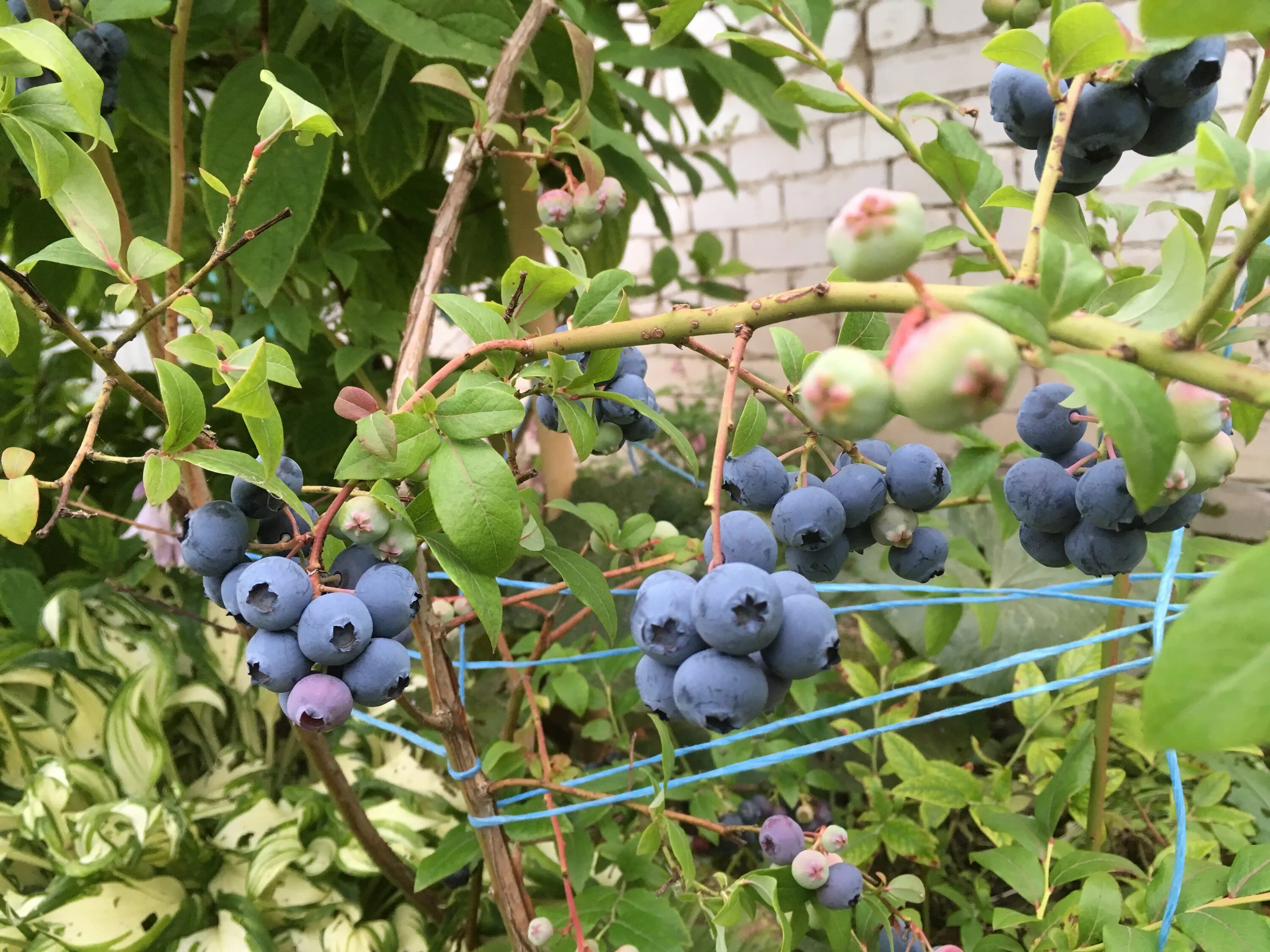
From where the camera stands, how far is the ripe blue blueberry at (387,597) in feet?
1.13

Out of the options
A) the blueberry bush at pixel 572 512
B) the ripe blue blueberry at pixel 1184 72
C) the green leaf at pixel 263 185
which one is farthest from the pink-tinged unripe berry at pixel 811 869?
the green leaf at pixel 263 185

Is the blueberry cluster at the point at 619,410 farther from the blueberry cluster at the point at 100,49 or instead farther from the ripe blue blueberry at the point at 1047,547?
the blueberry cluster at the point at 100,49

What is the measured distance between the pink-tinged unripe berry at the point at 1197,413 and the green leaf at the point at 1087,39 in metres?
0.12

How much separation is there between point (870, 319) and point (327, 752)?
0.60 meters

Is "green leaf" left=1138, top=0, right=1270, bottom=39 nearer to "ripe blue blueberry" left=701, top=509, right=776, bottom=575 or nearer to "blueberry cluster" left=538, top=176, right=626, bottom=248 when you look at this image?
"ripe blue blueberry" left=701, top=509, right=776, bottom=575

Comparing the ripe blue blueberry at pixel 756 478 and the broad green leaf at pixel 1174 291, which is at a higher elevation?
the broad green leaf at pixel 1174 291

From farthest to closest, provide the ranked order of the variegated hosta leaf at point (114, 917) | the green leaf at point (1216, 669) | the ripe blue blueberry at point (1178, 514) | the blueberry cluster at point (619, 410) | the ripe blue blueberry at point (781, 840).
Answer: the variegated hosta leaf at point (114, 917) → the ripe blue blueberry at point (781, 840) → the blueberry cluster at point (619, 410) → the ripe blue blueberry at point (1178, 514) → the green leaf at point (1216, 669)

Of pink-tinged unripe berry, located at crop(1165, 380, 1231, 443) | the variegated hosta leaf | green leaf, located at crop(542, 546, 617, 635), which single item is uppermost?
pink-tinged unripe berry, located at crop(1165, 380, 1231, 443)

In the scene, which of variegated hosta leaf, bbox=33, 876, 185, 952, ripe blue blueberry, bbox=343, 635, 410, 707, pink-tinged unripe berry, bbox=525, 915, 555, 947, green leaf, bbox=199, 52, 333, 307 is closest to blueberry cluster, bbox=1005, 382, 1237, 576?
ripe blue blueberry, bbox=343, 635, 410, 707

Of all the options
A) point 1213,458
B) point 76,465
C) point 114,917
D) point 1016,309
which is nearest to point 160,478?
point 76,465

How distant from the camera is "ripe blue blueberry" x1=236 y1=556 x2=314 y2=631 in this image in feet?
1.08

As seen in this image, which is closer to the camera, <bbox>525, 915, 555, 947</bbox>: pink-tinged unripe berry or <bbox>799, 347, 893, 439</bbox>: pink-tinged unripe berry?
<bbox>799, 347, 893, 439</bbox>: pink-tinged unripe berry

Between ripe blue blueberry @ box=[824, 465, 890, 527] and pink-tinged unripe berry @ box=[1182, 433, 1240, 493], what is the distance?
5.1 inches

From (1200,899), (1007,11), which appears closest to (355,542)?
(1007,11)
